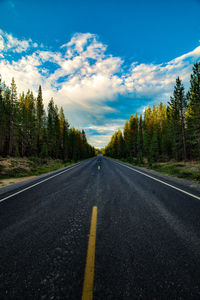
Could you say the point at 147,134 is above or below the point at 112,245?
above

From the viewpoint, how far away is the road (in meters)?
1.47

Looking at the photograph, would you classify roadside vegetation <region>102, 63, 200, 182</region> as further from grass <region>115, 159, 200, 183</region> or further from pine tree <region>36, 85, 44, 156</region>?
pine tree <region>36, 85, 44, 156</region>

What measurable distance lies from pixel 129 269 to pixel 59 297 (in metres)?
0.97

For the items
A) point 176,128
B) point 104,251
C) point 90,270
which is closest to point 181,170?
point 104,251

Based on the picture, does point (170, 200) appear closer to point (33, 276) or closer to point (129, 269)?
point (129, 269)

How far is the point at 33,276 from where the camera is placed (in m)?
1.63

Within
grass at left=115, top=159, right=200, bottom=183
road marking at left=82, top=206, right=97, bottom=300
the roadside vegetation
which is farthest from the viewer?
the roadside vegetation

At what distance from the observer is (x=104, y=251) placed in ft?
6.79

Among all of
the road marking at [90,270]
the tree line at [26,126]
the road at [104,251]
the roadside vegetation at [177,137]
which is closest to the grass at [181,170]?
the roadside vegetation at [177,137]

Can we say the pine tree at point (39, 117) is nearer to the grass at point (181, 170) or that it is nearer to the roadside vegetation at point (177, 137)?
the roadside vegetation at point (177, 137)

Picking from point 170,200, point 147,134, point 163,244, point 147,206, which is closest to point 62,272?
point 163,244

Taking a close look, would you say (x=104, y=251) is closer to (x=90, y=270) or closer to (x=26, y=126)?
(x=90, y=270)

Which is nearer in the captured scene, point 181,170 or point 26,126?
point 181,170

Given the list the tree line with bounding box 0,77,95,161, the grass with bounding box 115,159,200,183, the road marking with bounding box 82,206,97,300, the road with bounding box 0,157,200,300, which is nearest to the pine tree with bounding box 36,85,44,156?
the tree line with bounding box 0,77,95,161
